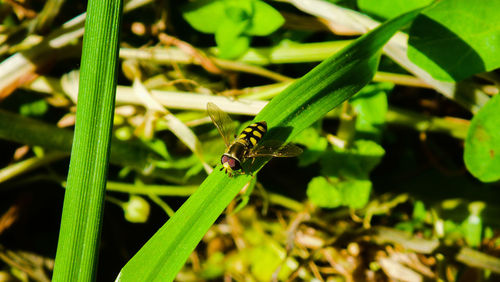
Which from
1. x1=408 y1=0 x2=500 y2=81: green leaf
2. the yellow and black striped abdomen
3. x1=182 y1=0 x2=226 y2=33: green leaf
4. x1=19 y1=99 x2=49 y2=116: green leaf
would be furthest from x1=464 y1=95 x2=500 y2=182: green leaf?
x1=19 y1=99 x2=49 y2=116: green leaf

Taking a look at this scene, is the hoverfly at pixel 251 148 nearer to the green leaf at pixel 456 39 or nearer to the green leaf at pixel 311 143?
the green leaf at pixel 311 143

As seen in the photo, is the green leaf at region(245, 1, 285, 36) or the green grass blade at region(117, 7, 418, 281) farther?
the green leaf at region(245, 1, 285, 36)

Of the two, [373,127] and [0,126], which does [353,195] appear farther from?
[0,126]

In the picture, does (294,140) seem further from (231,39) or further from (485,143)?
(485,143)

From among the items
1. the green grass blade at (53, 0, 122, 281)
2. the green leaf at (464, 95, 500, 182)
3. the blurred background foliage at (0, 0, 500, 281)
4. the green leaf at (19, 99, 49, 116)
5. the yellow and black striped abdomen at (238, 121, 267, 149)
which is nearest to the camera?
the green grass blade at (53, 0, 122, 281)

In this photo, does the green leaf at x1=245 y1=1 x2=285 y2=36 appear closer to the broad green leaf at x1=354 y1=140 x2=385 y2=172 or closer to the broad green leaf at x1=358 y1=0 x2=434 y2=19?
the broad green leaf at x1=358 y1=0 x2=434 y2=19

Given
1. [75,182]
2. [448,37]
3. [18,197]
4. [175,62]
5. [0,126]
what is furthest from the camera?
[18,197]

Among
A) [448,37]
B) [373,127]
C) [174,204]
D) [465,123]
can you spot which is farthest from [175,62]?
[465,123]
